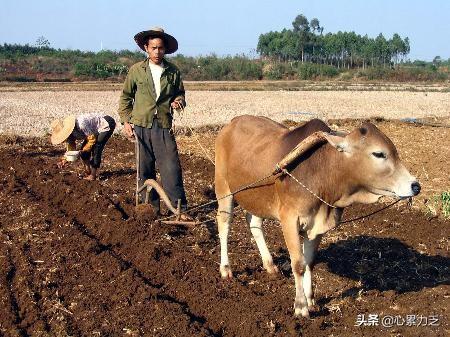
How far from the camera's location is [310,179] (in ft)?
17.4

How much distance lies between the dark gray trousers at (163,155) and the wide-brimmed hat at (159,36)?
2.96 ft

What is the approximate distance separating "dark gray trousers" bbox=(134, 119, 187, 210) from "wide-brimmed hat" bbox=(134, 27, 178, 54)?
2.96 ft

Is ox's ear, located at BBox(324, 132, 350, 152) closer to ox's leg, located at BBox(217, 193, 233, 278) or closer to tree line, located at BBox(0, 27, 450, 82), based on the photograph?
ox's leg, located at BBox(217, 193, 233, 278)

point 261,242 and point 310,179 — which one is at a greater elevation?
point 310,179

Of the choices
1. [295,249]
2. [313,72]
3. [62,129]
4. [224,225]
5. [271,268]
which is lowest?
[313,72]

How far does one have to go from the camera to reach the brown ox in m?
4.97

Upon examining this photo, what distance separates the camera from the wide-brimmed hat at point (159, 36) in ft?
24.4

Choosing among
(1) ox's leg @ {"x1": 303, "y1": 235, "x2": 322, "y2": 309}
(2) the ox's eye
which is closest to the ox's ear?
(2) the ox's eye

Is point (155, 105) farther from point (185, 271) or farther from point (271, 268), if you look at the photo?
point (271, 268)

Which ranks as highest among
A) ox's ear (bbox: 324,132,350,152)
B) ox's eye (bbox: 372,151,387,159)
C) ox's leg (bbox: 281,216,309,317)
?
ox's ear (bbox: 324,132,350,152)

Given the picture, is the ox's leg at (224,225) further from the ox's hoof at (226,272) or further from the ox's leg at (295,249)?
the ox's leg at (295,249)

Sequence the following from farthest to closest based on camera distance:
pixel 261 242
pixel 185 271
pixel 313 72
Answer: pixel 313 72 → pixel 261 242 → pixel 185 271

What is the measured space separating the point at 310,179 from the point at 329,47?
357 feet

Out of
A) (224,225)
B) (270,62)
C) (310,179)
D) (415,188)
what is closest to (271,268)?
(224,225)
